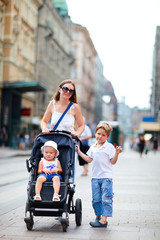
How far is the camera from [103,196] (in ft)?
18.9

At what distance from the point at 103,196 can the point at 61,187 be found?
605mm

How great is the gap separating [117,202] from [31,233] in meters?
3.11

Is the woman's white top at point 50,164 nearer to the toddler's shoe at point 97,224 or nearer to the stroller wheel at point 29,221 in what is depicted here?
the stroller wheel at point 29,221

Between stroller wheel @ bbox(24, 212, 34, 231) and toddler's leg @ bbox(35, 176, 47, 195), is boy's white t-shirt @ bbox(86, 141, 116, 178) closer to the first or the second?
toddler's leg @ bbox(35, 176, 47, 195)

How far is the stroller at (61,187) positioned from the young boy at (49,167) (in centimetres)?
7

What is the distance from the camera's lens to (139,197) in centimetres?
891

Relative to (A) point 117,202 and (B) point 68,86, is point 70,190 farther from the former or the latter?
(A) point 117,202

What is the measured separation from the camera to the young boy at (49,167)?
5461mm

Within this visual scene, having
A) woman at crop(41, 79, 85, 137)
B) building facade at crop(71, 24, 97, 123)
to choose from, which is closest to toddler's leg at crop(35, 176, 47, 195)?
woman at crop(41, 79, 85, 137)

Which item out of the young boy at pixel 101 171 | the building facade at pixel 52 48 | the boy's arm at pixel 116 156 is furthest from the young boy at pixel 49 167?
the building facade at pixel 52 48

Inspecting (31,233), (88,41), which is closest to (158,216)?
(31,233)

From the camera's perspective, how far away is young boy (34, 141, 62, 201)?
17.9 ft

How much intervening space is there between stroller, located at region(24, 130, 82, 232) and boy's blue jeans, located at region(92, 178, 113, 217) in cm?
23

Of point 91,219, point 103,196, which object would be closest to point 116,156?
point 103,196
